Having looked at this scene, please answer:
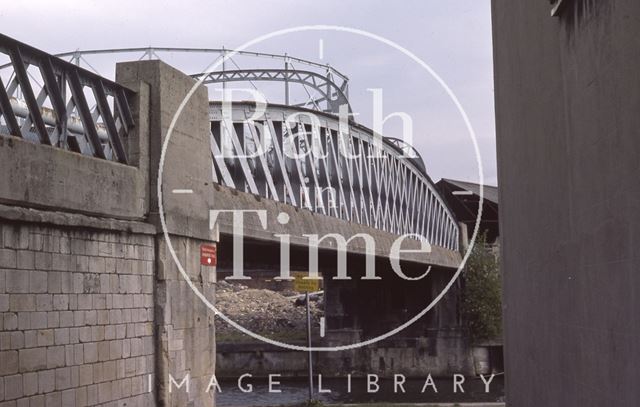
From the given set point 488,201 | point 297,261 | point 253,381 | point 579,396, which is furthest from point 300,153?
point 488,201

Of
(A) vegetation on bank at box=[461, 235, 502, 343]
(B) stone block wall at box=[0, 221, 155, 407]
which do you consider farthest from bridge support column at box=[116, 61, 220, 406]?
(A) vegetation on bank at box=[461, 235, 502, 343]

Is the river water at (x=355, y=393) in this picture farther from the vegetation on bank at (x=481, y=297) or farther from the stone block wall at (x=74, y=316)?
the stone block wall at (x=74, y=316)

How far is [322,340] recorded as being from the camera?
164 ft

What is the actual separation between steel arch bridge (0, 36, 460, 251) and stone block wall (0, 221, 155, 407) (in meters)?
1.28

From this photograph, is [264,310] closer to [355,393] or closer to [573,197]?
[355,393]

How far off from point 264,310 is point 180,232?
63.3 metres

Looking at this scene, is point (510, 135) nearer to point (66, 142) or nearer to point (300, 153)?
point (66, 142)

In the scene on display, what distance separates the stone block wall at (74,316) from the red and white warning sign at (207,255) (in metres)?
1.74

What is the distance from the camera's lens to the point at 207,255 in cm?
1612

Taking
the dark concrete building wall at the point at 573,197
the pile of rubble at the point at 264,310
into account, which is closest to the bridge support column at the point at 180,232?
the dark concrete building wall at the point at 573,197

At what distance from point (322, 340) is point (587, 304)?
40.7 metres

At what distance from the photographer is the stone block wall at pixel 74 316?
10828 mm

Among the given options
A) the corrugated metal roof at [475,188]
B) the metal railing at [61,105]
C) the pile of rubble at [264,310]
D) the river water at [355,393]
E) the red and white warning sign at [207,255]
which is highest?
the corrugated metal roof at [475,188]

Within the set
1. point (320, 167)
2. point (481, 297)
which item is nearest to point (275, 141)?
point (320, 167)
